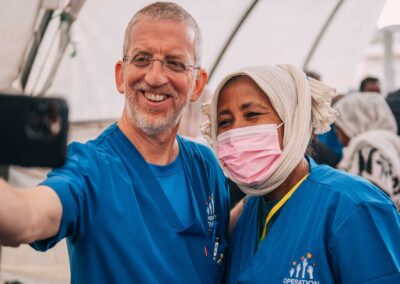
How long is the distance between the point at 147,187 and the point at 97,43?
218 centimetres

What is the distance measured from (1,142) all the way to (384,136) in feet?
8.05

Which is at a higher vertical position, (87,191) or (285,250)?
A: (87,191)

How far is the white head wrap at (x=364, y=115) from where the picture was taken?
3.02 m

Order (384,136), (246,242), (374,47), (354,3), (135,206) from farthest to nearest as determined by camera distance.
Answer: (374,47) → (354,3) → (384,136) → (246,242) → (135,206)

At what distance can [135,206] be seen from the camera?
1.55 metres

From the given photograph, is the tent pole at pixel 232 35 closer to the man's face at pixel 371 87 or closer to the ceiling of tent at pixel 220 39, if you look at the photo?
the ceiling of tent at pixel 220 39

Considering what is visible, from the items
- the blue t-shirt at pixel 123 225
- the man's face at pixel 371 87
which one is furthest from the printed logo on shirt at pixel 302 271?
the man's face at pixel 371 87

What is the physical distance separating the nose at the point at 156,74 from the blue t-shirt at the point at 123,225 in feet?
0.64

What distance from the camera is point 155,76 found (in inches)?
65.9

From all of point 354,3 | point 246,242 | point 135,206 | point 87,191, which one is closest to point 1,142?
point 87,191

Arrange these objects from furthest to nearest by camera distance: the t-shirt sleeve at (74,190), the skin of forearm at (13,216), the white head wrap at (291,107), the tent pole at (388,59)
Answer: the tent pole at (388,59)
the white head wrap at (291,107)
the t-shirt sleeve at (74,190)
the skin of forearm at (13,216)

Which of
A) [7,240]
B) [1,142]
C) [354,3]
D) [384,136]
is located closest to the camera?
[1,142]

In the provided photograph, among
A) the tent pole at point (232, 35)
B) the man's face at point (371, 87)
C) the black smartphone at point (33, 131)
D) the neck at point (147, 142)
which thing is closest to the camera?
the black smartphone at point (33, 131)

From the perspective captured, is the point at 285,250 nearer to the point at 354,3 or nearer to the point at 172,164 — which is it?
the point at 172,164
